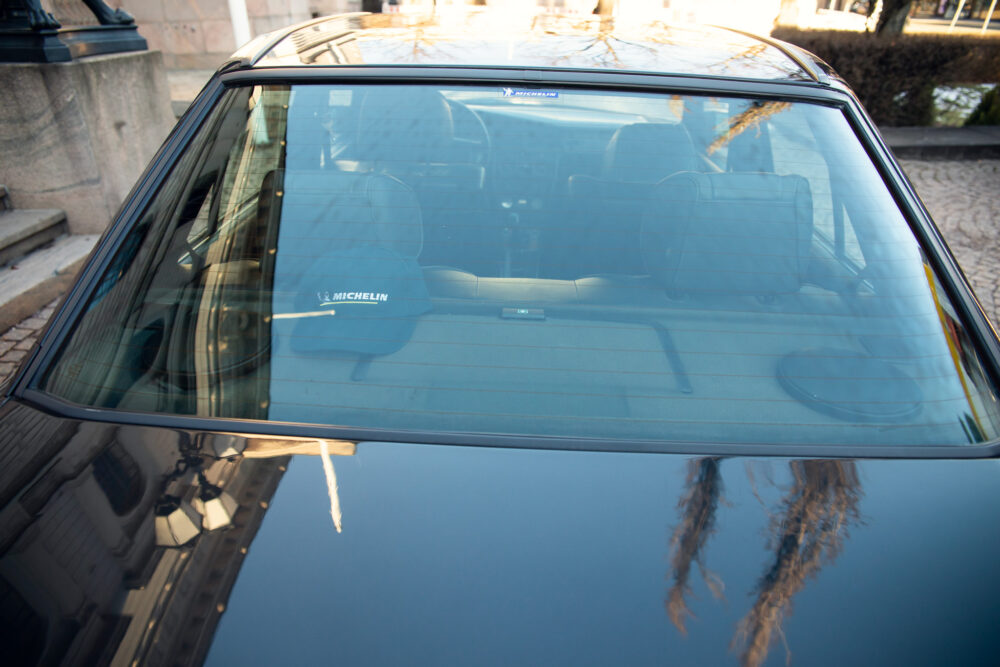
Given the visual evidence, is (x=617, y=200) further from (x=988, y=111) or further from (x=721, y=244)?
(x=988, y=111)

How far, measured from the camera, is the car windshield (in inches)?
56.2

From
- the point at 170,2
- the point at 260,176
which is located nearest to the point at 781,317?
the point at 260,176

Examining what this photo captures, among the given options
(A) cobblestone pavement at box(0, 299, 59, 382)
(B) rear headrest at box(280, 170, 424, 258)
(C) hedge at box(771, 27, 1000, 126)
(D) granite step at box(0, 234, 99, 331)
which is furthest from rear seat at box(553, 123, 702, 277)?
(C) hedge at box(771, 27, 1000, 126)

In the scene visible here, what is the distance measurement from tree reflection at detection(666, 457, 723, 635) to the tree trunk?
10803 mm

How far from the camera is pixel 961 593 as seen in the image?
1113mm

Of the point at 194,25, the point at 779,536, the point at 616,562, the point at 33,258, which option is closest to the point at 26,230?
the point at 33,258

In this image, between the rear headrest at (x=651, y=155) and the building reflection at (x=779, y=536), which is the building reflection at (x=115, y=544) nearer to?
the building reflection at (x=779, y=536)

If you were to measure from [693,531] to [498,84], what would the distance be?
1.15 m

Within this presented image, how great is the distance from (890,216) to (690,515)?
96cm

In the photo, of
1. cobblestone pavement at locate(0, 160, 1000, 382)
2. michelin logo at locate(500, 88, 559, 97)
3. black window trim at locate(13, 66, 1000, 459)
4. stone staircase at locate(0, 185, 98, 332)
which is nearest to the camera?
black window trim at locate(13, 66, 1000, 459)

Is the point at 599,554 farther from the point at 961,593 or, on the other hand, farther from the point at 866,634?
the point at 961,593

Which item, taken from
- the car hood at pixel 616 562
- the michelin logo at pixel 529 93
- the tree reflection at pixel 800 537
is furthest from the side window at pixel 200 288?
the tree reflection at pixel 800 537

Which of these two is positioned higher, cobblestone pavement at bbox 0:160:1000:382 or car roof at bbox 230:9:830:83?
car roof at bbox 230:9:830:83

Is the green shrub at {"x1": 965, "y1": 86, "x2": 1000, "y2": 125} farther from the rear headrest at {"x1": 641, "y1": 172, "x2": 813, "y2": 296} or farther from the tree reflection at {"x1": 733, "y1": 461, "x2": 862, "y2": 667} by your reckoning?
the tree reflection at {"x1": 733, "y1": 461, "x2": 862, "y2": 667}
